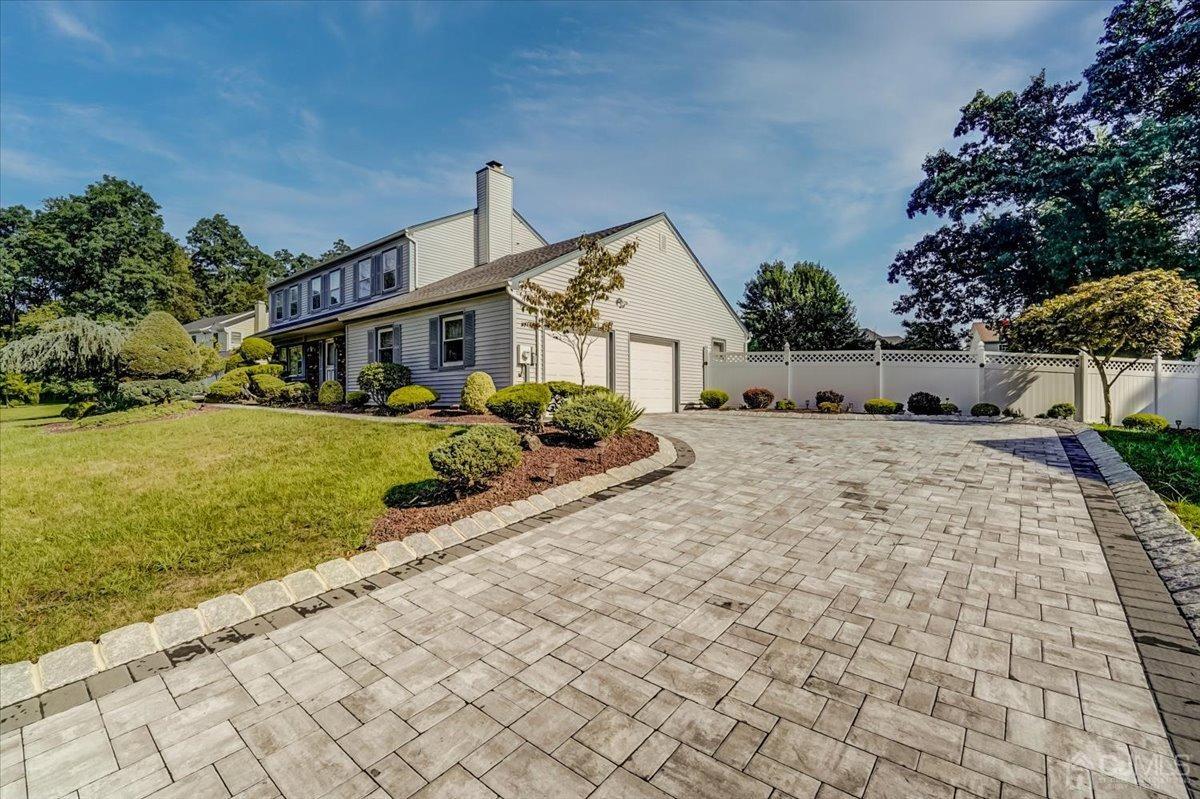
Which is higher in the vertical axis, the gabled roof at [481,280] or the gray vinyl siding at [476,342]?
the gabled roof at [481,280]

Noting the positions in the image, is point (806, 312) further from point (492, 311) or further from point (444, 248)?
point (492, 311)

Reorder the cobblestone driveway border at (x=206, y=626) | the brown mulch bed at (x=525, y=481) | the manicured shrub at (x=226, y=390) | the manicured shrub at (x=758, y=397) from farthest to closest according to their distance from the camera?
the manicured shrub at (x=226, y=390)
the manicured shrub at (x=758, y=397)
the brown mulch bed at (x=525, y=481)
the cobblestone driveway border at (x=206, y=626)

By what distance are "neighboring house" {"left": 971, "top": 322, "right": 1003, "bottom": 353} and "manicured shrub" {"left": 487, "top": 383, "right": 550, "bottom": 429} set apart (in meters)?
12.7

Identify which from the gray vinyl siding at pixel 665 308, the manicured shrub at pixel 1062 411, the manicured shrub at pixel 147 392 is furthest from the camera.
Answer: the manicured shrub at pixel 147 392

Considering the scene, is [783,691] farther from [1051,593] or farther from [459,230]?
[459,230]

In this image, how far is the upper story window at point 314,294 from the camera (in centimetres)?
2075

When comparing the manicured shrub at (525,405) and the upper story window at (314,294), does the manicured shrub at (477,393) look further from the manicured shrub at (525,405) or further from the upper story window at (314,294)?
the upper story window at (314,294)

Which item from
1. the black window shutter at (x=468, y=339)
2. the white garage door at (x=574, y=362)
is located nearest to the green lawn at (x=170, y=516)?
→ the black window shutter at (x=468, y=339)

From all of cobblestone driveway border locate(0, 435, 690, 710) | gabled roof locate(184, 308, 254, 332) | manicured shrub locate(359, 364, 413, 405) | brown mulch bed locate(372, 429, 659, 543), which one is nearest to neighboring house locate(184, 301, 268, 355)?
gabled roof locate(184, 308, 254, 332)

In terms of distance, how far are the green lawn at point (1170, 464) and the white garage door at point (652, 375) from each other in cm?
965

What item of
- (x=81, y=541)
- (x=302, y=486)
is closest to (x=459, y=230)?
(x=302, y=486)

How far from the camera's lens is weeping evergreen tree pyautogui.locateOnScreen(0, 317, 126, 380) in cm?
1525

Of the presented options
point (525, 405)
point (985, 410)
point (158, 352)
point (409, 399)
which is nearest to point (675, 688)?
point (525, 405)

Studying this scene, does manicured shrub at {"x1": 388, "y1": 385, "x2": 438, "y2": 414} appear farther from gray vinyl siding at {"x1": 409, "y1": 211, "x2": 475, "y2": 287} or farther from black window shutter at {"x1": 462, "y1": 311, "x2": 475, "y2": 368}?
gray vinyl siding at {"x1": 409, "y1": 211, "x2": 475, "y2": 287}
